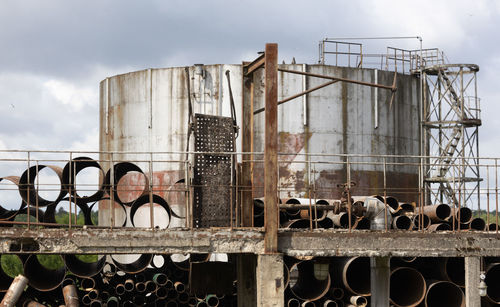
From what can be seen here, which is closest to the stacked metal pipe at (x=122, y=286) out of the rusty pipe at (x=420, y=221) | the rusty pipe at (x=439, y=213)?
the rusty pipe at (x=420, y=221)

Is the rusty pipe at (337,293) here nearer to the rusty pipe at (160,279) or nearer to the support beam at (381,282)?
the support beam at (381,282)

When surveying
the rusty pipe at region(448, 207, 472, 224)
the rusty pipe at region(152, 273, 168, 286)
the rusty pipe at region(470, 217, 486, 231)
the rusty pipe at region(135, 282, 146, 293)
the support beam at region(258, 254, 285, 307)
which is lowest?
the rusty pipe at region(135, 282, 146, 293)

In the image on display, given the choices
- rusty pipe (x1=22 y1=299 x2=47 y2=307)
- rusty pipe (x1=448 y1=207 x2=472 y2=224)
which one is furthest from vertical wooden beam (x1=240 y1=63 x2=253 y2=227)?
rusty pipe (x1=22 y1=299 x2=47 y2=307)

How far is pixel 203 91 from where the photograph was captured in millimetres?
22906

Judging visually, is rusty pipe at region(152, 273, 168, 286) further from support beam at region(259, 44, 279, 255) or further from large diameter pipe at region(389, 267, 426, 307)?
large diameter pipe at region(389, 267, 426, 307)

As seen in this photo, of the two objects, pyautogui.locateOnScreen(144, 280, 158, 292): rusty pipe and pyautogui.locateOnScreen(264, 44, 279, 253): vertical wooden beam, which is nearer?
pyautogui.locateOnScreen(264, 44, 279, 253): vertical wooden beam

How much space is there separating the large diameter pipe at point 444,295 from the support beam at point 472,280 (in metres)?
1.32

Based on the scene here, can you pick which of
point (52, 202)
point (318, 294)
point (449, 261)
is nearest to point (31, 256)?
point (52, 202)

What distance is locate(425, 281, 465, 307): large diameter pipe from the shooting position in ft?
56.1

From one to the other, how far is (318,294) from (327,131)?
716 centimetres

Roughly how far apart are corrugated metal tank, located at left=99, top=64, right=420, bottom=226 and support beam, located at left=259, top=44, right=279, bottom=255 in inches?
309

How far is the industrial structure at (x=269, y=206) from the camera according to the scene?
45.6ft

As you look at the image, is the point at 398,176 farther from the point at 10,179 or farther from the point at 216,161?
the point at 10,179

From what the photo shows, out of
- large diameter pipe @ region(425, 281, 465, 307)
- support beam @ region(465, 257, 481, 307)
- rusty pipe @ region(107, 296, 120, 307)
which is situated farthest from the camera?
rusty pipe @ region(107, 296, 120, 307)
